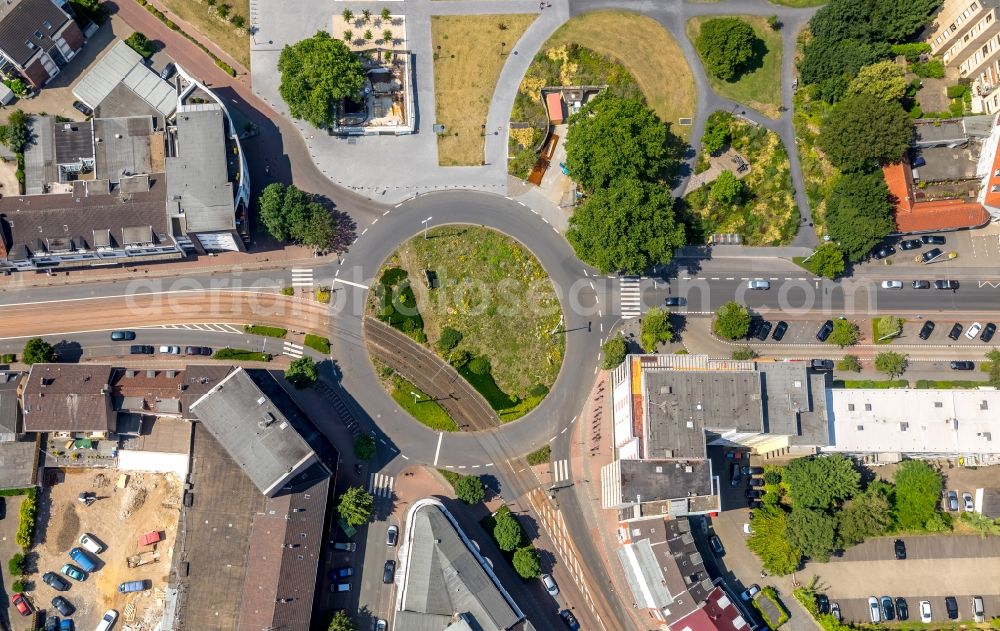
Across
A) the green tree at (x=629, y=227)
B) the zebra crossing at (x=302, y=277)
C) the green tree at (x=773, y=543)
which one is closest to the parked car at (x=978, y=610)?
the green tree at (x=773, y=543)

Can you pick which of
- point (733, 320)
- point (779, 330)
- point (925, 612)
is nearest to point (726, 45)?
point (733, 320)

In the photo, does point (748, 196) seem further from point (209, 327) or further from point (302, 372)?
point (209, 327)

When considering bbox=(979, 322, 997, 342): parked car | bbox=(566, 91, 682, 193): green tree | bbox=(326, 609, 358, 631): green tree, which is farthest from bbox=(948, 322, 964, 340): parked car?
bbox=(326, 609, 358, 631): green tree

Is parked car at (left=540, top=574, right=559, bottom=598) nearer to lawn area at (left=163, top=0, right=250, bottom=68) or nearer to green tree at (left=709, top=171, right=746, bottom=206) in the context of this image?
green tree at (left=709, top=171, right=746, bottom=206)

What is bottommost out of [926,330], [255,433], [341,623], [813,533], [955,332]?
[341,623]

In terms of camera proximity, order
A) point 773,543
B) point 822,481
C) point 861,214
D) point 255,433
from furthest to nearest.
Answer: point 861,214
point 773,543
point 822,481
point 255,433
